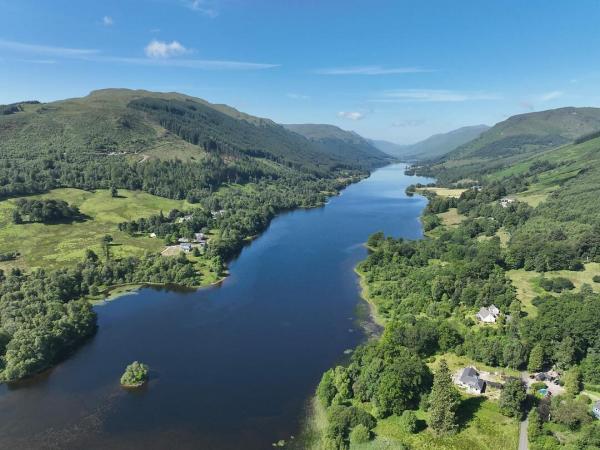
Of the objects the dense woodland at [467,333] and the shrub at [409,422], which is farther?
the dense woodland at [467,333]

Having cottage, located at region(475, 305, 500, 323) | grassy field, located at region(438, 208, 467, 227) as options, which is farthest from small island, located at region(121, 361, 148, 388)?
grassy field, located at region(438, 208, 467, 227)

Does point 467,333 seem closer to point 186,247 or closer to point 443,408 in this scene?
point 443,408

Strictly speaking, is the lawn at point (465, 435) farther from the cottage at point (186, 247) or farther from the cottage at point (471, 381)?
the cottage at point (186, 247)

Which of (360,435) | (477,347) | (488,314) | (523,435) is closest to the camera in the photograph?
(360,435)

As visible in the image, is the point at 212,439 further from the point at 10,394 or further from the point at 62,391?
the point at 10,394

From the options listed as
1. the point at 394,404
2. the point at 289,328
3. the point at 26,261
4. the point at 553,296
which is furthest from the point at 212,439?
the point at 26,261

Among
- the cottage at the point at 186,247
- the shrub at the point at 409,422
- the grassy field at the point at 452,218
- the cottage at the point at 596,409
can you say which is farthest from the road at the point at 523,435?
the grassy field at the point at 452,218

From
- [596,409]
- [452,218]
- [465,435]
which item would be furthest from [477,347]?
[452,218]
